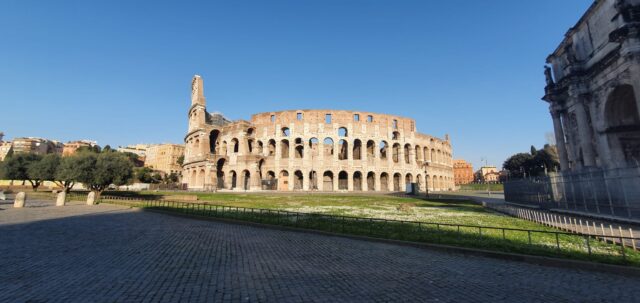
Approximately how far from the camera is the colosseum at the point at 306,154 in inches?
1756

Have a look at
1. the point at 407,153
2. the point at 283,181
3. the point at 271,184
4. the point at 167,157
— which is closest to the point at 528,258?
the point at 271,184

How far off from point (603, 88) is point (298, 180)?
37.5 m

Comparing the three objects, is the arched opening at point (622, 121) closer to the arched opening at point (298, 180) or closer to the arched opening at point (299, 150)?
the arched opening at point (298, 180)

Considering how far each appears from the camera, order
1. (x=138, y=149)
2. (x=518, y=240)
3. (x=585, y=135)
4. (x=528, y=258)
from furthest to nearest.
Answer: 1. (x=138, y=149)
2. (x=585, y=135)
3. (x=518, y=240)
4. (x=528, y=258)

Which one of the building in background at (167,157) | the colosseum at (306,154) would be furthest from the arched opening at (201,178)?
the building in background at (167,157)

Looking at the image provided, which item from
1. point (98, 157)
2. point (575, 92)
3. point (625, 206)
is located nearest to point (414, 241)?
point (625, 206)

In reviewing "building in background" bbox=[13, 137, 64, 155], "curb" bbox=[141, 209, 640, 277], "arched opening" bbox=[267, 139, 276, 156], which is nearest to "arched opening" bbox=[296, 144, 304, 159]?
"arched opening" bbox=[267, 139, 276, 156]

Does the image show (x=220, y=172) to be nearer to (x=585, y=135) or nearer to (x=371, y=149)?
(x=371, y=149)

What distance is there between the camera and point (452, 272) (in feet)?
19.6

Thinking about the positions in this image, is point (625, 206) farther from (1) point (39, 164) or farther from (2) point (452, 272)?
(1) point (39, 164)

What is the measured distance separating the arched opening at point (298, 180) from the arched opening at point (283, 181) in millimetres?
1358

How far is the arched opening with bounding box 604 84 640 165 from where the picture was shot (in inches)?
688

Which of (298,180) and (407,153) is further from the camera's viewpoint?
(407,153)

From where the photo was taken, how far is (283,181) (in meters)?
46.4
